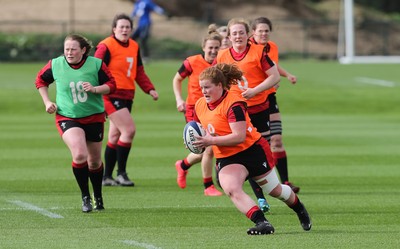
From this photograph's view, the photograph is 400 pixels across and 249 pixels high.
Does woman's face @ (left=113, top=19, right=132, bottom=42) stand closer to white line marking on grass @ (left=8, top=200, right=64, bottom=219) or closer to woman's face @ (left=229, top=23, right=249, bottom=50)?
woman's face @ (left=229, top=23, right=249, bottom=50)

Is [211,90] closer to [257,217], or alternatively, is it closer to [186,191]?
[257,217]

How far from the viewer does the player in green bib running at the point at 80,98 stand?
11.2 meters

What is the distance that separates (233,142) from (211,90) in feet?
1.61

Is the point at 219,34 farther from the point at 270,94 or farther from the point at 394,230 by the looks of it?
the point at 394,230

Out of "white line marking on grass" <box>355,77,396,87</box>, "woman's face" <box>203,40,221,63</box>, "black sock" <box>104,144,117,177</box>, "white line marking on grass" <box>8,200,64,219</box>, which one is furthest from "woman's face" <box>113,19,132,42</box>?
"white line marking on grass" <box>355,77,396,87</box>

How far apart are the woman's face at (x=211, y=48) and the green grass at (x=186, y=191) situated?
1.65 m

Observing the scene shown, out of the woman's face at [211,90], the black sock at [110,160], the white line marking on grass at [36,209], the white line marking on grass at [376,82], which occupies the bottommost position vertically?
the white line marking on grass at [376,82]

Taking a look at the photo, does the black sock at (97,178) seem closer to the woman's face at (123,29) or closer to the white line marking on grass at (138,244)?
the white line marking on grass at (138,244)

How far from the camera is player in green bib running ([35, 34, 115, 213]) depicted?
36.7ft

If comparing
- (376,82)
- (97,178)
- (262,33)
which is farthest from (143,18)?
(97,178)

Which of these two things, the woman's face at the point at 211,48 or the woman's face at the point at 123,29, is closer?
the woman's face at the point at 211,48

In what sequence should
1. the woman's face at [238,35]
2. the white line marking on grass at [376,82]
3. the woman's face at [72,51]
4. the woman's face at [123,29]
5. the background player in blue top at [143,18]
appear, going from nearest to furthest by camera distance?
the woman's face at [72,51] → the woman's face at [238,35] → the woman's face at [123,29] → the white line marking on grass at [376,82] → the background player in blue top at [143,18]

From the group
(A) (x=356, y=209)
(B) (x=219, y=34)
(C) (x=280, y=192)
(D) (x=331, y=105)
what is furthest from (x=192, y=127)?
(D) (x=331, y=105)

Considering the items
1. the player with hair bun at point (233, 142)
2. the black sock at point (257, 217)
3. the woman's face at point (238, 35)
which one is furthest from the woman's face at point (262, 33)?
the black sock at point (257, 217)
